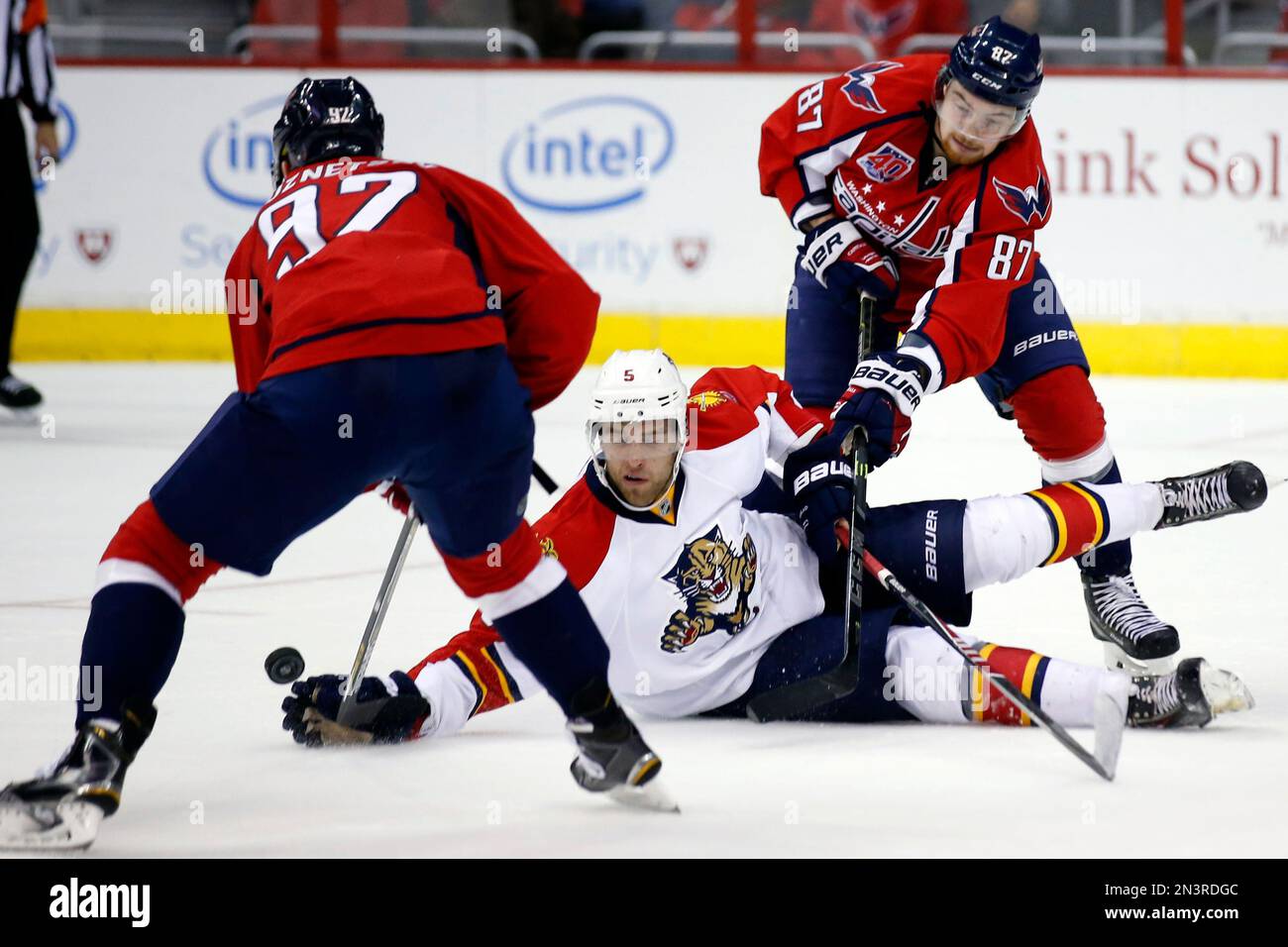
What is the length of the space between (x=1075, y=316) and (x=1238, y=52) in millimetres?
1176

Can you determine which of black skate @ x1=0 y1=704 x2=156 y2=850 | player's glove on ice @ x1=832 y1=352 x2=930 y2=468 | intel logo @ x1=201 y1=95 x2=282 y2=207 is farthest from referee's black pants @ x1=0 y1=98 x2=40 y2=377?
black skate @ x1=0 y1=704 x2=156 y2=850

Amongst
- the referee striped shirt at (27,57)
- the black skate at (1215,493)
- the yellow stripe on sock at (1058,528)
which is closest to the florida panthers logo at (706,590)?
the yellow stripe on sock at (1058,528)

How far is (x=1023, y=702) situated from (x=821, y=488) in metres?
0.48

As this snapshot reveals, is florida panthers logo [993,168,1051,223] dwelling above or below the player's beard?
below

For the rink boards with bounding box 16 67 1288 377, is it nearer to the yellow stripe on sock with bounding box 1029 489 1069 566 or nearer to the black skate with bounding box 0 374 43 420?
the black skate with bounding box 0 374 43 420

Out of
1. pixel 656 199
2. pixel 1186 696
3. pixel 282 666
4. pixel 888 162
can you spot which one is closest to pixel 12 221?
pixel 656 199

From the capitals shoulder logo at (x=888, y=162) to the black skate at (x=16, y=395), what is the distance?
3811 mm

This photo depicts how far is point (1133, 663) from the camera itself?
3.54 m

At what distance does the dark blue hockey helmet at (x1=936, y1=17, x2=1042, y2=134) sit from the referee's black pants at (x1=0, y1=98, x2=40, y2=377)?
4.10 metres

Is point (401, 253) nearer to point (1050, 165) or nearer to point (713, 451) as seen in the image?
point (713, 451)

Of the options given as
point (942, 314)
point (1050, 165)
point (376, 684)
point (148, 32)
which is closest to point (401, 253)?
point (376, 684)

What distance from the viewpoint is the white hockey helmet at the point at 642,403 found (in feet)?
9.70

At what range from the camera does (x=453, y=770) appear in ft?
9.48

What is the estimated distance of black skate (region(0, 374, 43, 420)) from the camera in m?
6.63
